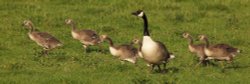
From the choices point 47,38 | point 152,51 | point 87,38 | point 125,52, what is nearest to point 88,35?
point 87,38

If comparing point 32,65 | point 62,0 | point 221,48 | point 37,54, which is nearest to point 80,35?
point 37,54

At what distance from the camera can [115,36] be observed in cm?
2328

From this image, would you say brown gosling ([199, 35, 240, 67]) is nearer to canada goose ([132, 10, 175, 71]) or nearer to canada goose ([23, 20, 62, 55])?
canada goose ([132, 10, 175, 71])

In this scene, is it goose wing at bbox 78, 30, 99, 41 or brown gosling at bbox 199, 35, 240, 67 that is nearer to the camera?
brown gosling at bbox 199, 35, 240, 67

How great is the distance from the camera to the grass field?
16.8 meters

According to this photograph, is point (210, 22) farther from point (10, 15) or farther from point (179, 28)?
point (10, 15)

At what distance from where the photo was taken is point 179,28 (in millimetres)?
24656

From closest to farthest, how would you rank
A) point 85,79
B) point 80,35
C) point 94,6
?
point 85,79 < point 80,35 < point 94,6

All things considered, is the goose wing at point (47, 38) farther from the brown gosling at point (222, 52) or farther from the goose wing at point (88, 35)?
the brown gosling at point (222, 52)

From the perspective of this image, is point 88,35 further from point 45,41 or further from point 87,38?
point 45,41

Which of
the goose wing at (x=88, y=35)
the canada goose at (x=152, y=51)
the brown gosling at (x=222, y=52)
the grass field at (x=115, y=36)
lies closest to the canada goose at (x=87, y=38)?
the goose wing at (x=88, y=35)

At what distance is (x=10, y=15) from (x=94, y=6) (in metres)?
3.28

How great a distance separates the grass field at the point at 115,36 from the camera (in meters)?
16.8

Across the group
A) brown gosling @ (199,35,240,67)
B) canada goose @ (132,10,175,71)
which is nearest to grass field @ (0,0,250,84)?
brown gosling @ (199,35,240,67)
